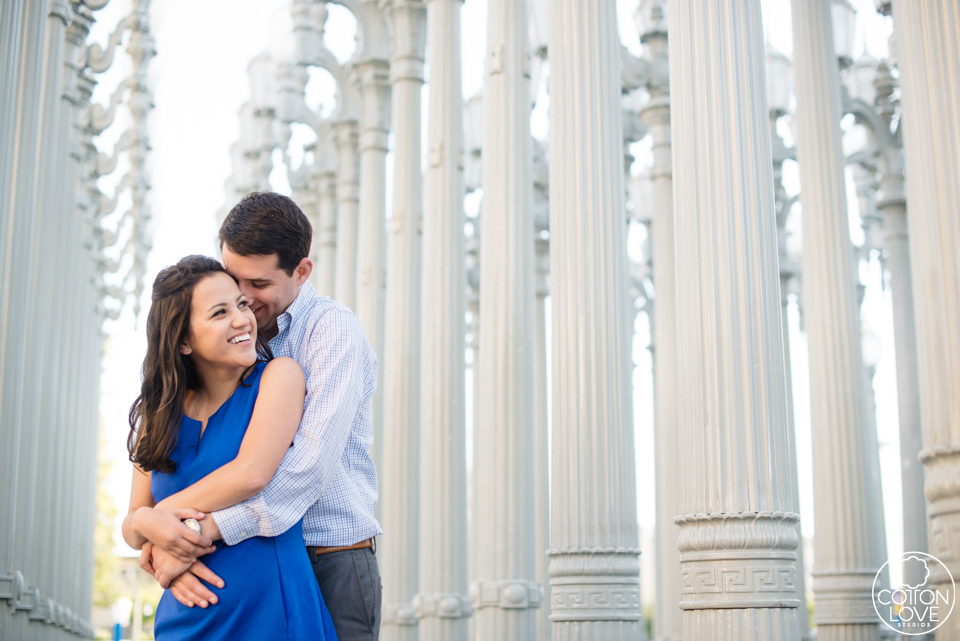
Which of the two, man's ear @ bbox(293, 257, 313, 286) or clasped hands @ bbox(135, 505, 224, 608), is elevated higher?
man's ear @ bbox(293, 257, 313, 286)

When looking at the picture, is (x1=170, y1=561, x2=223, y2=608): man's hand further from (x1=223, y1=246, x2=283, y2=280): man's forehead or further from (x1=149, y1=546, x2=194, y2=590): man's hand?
(x1=223, y1=246, x2=283, y2=280): man's forehead

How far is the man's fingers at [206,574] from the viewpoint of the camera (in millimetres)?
3574

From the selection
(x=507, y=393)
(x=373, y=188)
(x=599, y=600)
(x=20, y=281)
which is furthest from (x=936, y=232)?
(x=373, y=188)

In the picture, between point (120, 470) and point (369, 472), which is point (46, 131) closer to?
point (369, 472)

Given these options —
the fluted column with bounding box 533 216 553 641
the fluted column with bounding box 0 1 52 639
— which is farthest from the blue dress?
the fluted column with bounding box 533 216 553 641

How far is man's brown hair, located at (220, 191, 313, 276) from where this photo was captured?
13.0 feet

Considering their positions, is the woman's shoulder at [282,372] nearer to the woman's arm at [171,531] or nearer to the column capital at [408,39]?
the woman's arm at [171,531]

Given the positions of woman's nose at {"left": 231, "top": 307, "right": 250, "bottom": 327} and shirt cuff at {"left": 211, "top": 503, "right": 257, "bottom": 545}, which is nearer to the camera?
shirt cuff at {"left": 211, "top": 503, "right": 257, "bottom": 545}

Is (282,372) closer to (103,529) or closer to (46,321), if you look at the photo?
(46,321)

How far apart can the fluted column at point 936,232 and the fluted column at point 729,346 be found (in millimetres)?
1148

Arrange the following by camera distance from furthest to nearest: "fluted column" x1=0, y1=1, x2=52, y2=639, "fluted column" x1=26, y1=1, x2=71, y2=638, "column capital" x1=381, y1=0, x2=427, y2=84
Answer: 1. "column capital" x1=381, y1=0, x2=427, y2=84
2. "fluted column" x1=26, y1=1, x2=71, y2=638
3. "fluted column" x1=0, y1=1, x2=52, y2=639

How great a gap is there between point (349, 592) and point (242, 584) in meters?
0.50

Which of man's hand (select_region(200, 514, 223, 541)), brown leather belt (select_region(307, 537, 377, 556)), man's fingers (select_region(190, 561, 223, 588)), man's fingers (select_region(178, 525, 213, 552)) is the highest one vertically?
man's hand (select_region(200, 514, 223, 541))

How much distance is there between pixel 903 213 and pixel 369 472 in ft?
60.5
